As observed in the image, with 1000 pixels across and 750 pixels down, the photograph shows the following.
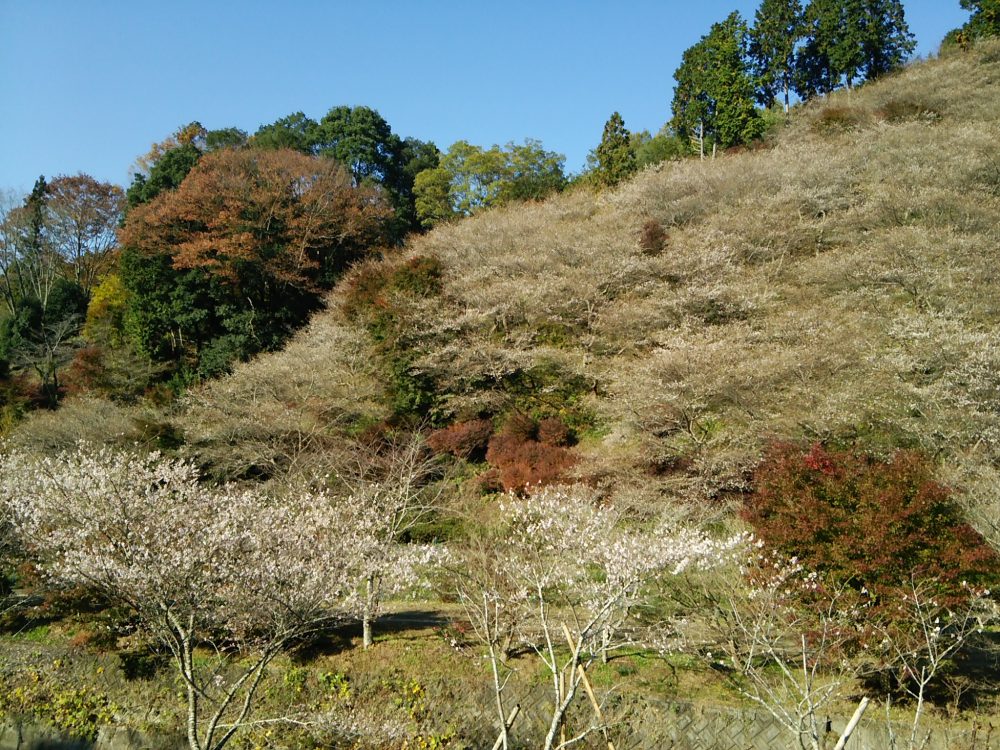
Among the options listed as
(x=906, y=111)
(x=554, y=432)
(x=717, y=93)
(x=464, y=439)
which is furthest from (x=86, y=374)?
(x=906, y=111)

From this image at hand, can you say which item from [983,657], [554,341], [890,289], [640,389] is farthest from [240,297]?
[983,657]

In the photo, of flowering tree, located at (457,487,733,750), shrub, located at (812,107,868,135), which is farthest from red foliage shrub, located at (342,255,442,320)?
shrub, located at (812,107,868,135)

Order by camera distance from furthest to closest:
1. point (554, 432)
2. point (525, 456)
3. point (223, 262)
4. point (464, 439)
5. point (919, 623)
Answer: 1. point (223, 262)
2. point (464, 439)
3. point (554, 432)
4. point (525, 456)
5. point (919, 623)

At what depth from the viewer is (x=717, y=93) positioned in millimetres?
30141

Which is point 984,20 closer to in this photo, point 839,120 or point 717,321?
point 839,120

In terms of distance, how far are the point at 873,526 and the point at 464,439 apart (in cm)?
1148

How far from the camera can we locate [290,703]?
890 cm

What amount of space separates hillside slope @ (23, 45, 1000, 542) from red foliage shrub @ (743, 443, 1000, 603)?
168 centimetres

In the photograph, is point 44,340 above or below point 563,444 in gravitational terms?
above

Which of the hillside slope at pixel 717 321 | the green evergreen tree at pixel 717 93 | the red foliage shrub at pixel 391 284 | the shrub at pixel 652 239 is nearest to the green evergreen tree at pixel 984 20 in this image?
the hillside slope at pixel 717 321

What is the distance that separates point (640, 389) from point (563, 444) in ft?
11.6

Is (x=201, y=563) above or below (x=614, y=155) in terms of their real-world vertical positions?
below

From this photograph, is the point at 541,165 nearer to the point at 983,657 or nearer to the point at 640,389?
the point at 640,389

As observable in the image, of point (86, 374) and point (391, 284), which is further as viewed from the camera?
point (86, 374)
